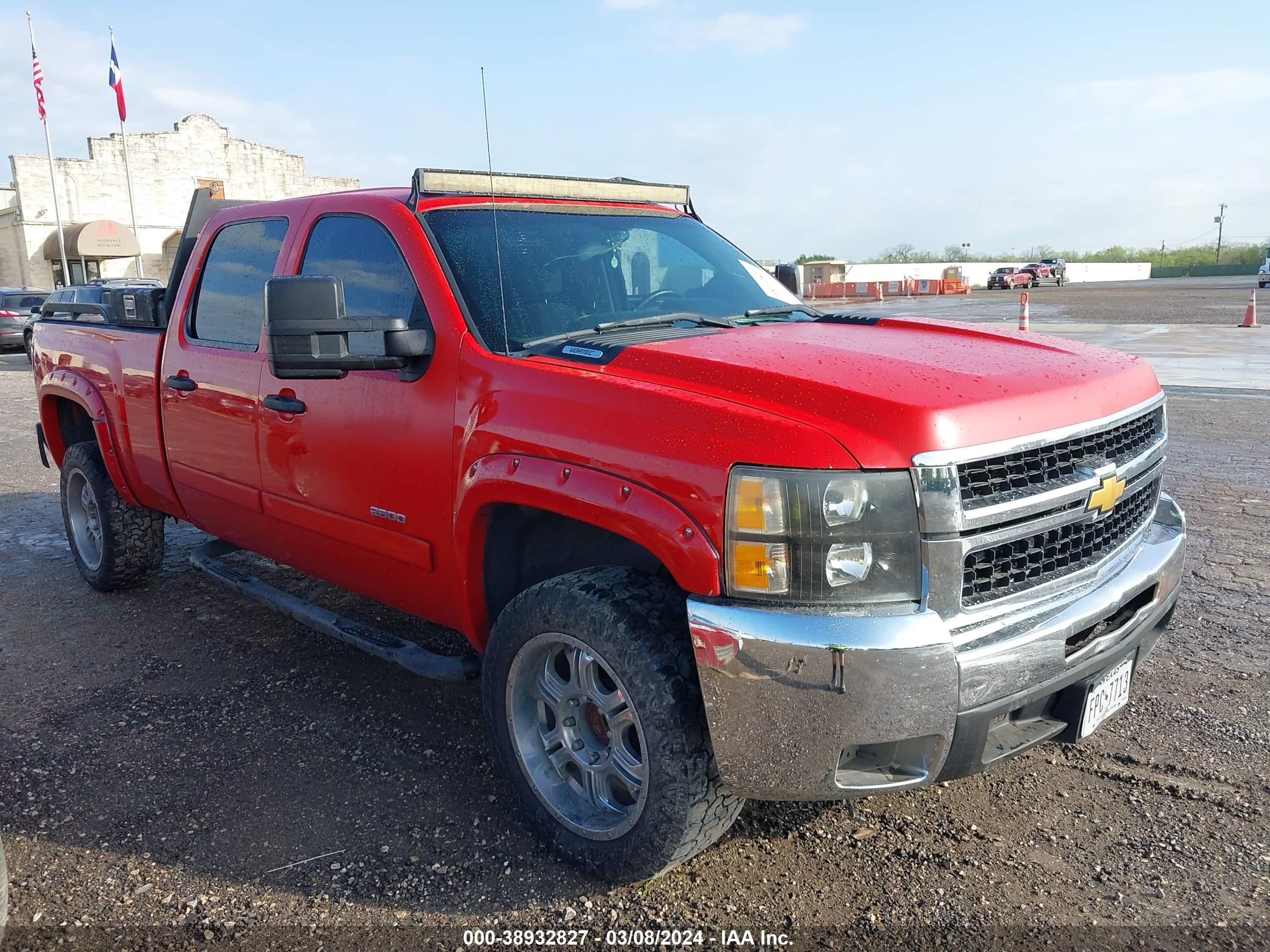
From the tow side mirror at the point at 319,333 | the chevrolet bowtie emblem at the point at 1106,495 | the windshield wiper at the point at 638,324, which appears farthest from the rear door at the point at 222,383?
the chevrolet bowtie emblem at the point at 1106,495

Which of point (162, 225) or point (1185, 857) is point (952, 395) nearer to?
point (1185, 857)

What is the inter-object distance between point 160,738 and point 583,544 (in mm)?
1840

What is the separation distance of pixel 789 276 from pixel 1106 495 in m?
2.49

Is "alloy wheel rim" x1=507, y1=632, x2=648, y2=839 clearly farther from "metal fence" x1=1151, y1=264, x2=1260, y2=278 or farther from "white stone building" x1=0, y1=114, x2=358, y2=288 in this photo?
"metal fence" x1=1151, y1=264, x2=1260, y2=278

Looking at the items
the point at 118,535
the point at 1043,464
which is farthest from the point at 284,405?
the point at 1043,464

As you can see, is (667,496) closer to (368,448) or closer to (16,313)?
(368,448)

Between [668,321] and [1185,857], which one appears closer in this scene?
[1185,857]

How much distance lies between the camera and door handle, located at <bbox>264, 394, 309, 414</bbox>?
3598mm

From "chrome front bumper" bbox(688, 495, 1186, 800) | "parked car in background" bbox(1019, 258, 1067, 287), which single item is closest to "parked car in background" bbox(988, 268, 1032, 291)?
"parked car in background" bbox(1019, 258, 1067, 287)

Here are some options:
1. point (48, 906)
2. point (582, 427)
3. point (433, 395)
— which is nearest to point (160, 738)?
point (48, 906)

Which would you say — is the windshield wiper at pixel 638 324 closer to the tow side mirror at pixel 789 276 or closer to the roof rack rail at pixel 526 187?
the roof rack rail at pixel 526 187

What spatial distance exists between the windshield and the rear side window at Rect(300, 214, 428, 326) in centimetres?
17

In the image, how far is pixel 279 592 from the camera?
4.13 m

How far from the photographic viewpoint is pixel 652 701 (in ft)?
8.05
